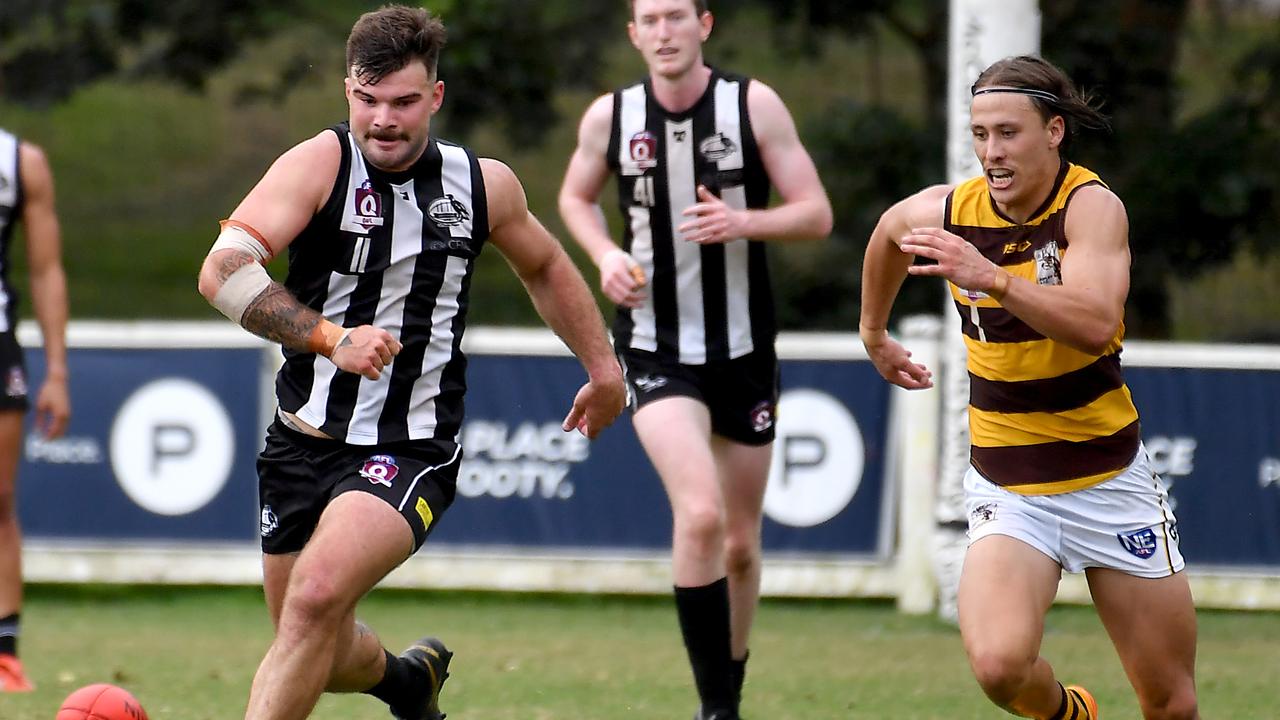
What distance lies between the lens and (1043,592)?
4.45 metres

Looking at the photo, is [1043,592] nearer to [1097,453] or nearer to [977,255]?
[1097,453]

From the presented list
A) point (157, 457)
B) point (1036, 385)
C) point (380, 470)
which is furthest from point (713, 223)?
point (157, 457)

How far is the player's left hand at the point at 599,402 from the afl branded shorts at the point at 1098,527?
1.13 m

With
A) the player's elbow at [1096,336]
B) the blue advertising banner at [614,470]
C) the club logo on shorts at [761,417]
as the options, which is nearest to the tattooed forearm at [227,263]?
the player's elbow at [1096,336]

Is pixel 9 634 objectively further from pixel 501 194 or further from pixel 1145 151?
pixel 1145 151

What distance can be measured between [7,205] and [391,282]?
2.72 metres

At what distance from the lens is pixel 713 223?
19.3 ft

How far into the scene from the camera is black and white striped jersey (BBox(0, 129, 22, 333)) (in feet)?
22.1

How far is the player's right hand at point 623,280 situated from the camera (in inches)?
230

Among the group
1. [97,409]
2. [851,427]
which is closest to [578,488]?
[851,427]

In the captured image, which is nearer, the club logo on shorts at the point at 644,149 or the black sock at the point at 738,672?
the black sock at the point at 738,672

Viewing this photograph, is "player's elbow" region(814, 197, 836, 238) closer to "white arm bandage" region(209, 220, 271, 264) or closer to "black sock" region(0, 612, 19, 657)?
"white arm bandage" region(209, 220, 271, 264)

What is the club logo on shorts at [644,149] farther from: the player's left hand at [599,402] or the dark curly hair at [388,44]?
the dark curly hair at [388,44]

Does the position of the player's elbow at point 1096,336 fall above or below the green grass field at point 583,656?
above
